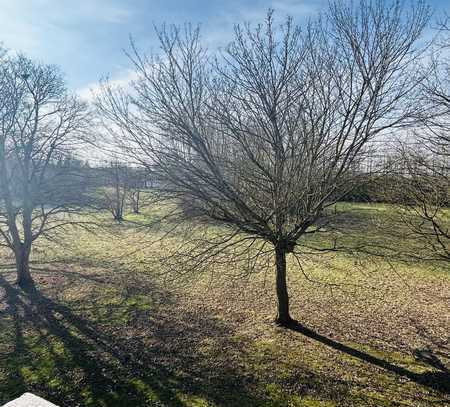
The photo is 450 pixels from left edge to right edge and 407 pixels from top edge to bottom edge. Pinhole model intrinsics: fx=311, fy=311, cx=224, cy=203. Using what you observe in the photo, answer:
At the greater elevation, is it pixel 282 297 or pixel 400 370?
pixel 282 297

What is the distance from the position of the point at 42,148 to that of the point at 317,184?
8.68 m

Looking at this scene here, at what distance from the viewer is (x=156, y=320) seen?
7281 mm

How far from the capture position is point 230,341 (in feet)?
20.3

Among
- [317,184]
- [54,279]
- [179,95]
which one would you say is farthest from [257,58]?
[54,279]

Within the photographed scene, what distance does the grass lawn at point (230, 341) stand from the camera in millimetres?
4707

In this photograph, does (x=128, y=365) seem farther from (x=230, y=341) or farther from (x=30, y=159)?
(x=30, y=159)

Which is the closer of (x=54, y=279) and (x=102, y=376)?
(x=102, y=376)

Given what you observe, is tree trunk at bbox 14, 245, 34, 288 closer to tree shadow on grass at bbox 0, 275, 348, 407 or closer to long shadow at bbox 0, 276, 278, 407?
tree shadow on grass at bbox 0, 275, 348, 407

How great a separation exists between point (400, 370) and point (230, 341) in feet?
9.77

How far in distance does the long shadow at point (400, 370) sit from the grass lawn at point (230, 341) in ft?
0.08

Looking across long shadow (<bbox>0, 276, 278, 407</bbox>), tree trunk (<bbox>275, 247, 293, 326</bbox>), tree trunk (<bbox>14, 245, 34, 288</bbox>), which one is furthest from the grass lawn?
tree trunk (<bbox>14, 245, 34, 288</bbox>)

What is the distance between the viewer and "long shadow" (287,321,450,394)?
473 centimetres

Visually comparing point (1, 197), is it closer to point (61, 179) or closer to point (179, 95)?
point (61, 179)

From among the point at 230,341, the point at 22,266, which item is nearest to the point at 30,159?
the point at 22,266
